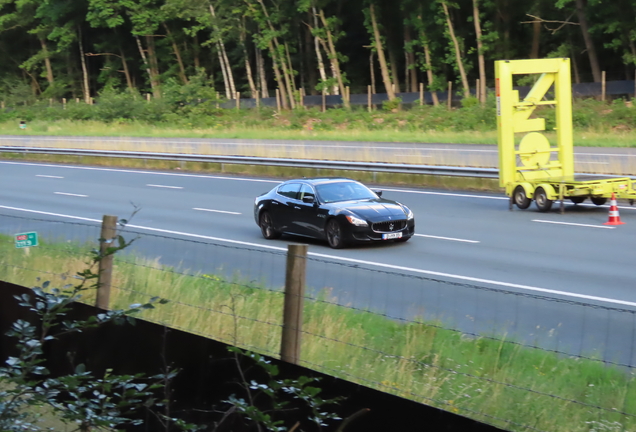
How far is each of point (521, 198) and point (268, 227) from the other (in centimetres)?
627

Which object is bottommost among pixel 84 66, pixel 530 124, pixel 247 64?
pixel 530 124

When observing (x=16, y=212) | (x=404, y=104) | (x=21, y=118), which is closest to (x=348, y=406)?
(x=16, y=212)

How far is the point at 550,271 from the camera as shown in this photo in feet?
42.9

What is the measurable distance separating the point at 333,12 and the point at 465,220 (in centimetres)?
5989

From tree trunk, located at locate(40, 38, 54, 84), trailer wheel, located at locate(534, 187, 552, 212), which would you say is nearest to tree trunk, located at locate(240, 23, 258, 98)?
tree trunk, located at locate(40, 38, 54, 84)

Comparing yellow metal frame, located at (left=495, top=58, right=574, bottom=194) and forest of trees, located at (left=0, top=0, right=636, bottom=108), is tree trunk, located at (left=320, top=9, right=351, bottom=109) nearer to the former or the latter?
forest of trees, located at (left=0, top=0, right=636, bottom=108)

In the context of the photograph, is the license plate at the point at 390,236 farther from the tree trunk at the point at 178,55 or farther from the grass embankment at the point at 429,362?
the tree trunk at the point at 178,55

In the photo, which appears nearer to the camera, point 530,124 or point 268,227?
point 268,227

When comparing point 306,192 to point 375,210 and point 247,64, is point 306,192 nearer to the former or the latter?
point 375,210

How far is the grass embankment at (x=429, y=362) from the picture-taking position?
5.09m

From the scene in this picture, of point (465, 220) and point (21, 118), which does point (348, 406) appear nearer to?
point (465, 220)

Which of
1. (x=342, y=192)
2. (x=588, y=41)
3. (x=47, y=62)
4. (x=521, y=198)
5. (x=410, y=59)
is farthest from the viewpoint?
(x=47, y=62)

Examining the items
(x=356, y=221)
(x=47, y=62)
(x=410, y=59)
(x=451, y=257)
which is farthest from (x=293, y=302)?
(x=47, y=62)

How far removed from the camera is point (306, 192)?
55.7 ft
